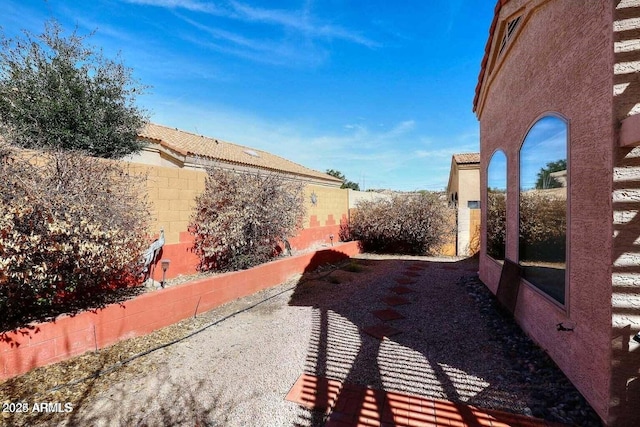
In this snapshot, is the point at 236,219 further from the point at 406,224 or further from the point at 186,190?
the point at 406,224

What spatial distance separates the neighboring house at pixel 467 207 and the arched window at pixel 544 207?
26.9 feet

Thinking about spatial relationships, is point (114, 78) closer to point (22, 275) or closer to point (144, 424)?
point (22, 275)

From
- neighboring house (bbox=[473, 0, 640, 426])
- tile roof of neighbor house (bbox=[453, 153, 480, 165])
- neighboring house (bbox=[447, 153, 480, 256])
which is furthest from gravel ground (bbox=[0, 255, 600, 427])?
tile roof of neighbor house (bbox=[453, 153, 480, 165])

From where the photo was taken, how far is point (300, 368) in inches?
145

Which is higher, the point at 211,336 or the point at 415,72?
the point at 415,72

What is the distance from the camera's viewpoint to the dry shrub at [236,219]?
696 centimetres

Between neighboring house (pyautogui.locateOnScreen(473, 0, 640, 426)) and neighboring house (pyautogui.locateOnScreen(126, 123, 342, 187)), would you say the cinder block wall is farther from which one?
neighboring house (pyautogui.locateOnScreen(473, 0, 640, 426))

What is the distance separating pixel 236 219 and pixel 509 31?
6.92 m

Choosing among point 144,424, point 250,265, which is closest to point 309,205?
point 250,265

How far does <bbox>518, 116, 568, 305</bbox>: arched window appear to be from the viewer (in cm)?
350

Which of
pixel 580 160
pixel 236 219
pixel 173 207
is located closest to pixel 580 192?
pixel 580 160

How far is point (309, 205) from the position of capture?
1212cm

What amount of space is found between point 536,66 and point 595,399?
422cm

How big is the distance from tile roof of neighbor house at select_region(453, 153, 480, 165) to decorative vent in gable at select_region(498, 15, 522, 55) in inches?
340
